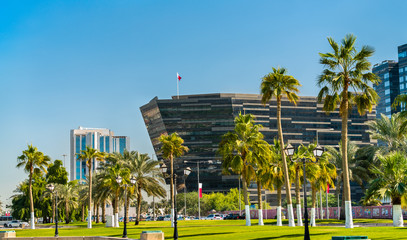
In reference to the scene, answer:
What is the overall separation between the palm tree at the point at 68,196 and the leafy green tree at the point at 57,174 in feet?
11.6

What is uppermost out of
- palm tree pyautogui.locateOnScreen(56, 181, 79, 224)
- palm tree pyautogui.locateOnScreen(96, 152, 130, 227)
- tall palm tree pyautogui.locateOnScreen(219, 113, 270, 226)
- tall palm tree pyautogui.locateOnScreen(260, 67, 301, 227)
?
tall palm tree pyautogui.locateOnScreen(260, 67, 301, 227)

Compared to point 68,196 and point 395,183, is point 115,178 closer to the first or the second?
point 68,196

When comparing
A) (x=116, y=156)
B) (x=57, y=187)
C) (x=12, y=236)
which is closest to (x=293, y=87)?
(x=12, y=236)

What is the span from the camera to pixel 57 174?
402 feet

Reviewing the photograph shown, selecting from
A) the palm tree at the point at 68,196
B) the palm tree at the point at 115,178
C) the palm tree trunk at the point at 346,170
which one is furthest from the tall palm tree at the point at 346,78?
the palm tree at the point at 68,196

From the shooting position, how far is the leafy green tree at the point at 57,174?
400 ft

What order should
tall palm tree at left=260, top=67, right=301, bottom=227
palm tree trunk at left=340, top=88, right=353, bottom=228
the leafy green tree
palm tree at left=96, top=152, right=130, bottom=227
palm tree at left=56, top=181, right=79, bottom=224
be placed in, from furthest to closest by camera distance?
the leafy green tree, palm tree at left=56, top=181, right=79, bottom=224, palm tree at left=96, top=152, right=130, bottom=227, tall palm tree at left=260, top=67, right=301, bottom=227, palm tree trunk at left=340, top=88, right=353, bottom=228

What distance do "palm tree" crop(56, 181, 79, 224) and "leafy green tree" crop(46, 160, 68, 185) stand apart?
3.54 m

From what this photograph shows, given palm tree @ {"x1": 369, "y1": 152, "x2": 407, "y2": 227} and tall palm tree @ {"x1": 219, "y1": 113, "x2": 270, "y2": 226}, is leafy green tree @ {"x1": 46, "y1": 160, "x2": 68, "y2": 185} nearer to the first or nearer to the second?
tall palm tree @ {"x1": 219, "y1": 113, "x2": 270, "y2": 226}

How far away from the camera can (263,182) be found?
63625mm

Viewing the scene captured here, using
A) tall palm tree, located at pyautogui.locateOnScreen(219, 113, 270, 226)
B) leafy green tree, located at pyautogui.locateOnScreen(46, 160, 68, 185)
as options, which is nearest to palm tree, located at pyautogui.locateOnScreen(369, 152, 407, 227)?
tall palm tree, located at pyautogui.locateOnScreen(219, 113, 270, 226)

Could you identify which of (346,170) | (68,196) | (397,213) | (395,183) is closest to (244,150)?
(346,170)

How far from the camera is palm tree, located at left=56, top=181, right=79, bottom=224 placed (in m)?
114

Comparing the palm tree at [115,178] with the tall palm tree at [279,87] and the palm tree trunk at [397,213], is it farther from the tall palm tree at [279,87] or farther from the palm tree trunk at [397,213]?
the palm tree trunk at [397,213]
